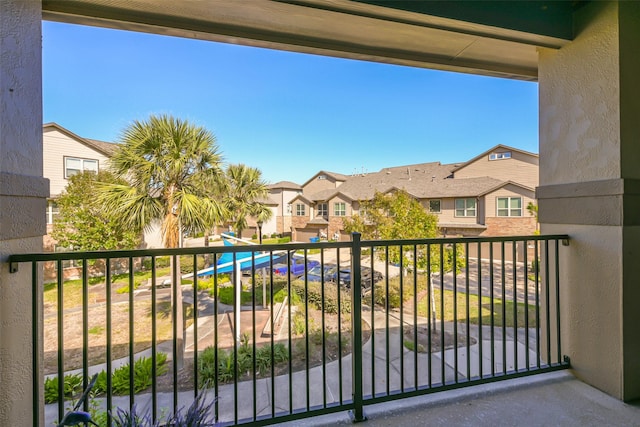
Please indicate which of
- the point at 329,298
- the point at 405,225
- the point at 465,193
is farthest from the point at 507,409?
the point at 465,193

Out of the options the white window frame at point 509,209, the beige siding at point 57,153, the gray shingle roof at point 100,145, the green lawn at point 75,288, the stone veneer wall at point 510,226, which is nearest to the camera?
the green lawn at point 75,288

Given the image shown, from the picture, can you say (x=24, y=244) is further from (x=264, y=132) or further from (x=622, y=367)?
(x=264, y=132)

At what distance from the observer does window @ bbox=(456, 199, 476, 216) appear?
47.3ft

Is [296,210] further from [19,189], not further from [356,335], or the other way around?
[19,189]

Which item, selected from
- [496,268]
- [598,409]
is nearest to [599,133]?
[598,409]

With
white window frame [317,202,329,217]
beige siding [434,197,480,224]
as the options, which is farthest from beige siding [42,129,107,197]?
beige siding [434,197,480,224]

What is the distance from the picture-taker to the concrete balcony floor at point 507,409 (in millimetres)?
1593

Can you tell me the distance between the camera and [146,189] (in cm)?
591

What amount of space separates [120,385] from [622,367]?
5.48 m

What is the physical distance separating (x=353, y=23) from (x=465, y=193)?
14604 millimetres

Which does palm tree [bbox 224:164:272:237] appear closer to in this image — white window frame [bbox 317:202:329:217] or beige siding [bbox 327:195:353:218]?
beige siding [bbox 327:195:353:218]

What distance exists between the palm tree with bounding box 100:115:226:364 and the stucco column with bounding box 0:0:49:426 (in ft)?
15.0

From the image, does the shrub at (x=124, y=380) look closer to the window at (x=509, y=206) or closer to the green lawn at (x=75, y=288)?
the green lawn at (x=75, y=288)

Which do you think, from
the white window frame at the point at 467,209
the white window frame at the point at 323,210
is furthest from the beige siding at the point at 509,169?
the white window frame at the point at 323,210
